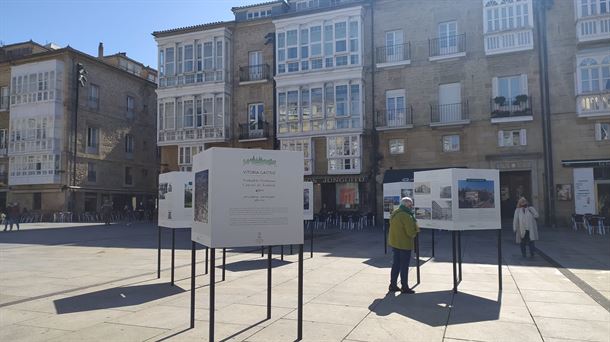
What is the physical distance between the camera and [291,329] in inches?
238

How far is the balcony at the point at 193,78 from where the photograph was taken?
3306 cm

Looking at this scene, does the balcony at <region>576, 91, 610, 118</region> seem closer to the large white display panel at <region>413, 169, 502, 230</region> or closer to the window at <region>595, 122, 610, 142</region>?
the window at <region>595, 122, 610, 142</region>

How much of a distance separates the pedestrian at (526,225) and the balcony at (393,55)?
17.1 metres

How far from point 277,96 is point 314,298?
971 inches

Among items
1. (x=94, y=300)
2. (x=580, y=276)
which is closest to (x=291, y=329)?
(x=94, y=300)

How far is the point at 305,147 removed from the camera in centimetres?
3031

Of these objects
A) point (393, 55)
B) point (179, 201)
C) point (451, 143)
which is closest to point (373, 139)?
point (451, 143)

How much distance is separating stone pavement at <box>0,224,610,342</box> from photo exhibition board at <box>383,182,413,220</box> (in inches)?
74.7

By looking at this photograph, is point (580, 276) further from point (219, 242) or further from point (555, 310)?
point (219, 242)

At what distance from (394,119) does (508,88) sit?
21.7 feet

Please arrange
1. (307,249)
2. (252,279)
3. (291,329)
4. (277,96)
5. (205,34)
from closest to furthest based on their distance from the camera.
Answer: (291,329) → (252,279) → (307,249) → (277,96) → (205,34)

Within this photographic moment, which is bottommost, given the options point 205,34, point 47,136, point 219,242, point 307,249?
point 307,249

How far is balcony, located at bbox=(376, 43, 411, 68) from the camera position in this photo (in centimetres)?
2844

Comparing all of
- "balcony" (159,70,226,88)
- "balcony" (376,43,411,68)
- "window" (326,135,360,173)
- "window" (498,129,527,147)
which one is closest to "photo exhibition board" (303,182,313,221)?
"window" (326,135,360,173)
